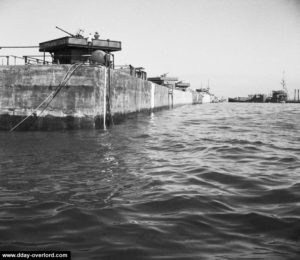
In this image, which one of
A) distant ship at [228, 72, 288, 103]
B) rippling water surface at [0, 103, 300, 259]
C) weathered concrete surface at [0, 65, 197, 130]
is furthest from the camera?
distant ship at [228, 72, 288, 103]

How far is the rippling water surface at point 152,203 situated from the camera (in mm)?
3473

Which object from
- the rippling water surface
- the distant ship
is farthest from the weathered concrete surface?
the distant ship

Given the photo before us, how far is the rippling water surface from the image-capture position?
3.47m

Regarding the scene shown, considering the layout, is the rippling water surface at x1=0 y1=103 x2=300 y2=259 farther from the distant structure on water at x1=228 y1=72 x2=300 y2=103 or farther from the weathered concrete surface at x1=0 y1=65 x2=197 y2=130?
the distant structure on water at x1=228 y1=72 x2=300 y2=103

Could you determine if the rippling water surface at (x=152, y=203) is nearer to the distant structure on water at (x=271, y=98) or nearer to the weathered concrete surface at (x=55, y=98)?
the weathered concrete surface at (x=55, y=98)

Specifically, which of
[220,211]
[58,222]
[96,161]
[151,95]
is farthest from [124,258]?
[151,95]

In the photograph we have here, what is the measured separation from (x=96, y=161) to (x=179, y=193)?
322 centimetres

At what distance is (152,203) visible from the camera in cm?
483

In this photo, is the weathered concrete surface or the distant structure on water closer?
the weathered concrete surface

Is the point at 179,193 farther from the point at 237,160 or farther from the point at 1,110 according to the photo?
the point at 1,110

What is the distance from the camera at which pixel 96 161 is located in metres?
7.93

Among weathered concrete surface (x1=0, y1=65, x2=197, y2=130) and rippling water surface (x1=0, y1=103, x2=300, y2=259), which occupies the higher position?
weathered concrete surface (x1=0, y1=65, x2=197, y2=130)

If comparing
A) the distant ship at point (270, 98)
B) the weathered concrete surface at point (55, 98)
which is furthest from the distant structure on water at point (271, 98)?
the weathered concrete surface at point (55, 98)

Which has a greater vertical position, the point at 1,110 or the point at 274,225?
the point at 1,110
